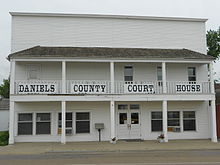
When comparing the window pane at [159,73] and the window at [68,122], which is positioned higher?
the window pane at [159,73]

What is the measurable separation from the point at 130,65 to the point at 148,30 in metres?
3.52

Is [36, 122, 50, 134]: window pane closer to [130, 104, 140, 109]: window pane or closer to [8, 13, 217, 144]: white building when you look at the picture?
[8, 13, 217, 144]: white building

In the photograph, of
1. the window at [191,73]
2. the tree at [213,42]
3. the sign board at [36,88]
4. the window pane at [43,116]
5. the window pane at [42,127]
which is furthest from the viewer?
the tree at [213,42]

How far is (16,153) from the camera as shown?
1366cm

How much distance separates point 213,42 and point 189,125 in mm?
11217

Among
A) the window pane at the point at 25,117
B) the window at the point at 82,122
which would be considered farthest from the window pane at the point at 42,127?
→ the window at the point at 82,122

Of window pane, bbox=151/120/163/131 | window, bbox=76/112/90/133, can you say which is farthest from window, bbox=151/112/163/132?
window, bbox=76/112/90/133

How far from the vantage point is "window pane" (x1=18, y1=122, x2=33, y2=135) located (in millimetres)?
18422

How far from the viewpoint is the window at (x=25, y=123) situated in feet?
60.5

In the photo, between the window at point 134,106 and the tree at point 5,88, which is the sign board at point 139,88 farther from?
the tree at point 5,88

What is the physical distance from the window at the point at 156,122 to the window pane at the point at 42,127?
7548mm

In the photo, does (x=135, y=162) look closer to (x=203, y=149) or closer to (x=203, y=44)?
(x=203, y=149)

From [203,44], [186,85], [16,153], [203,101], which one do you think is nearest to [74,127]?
[16,153]

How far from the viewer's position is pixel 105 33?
67.8 ft
